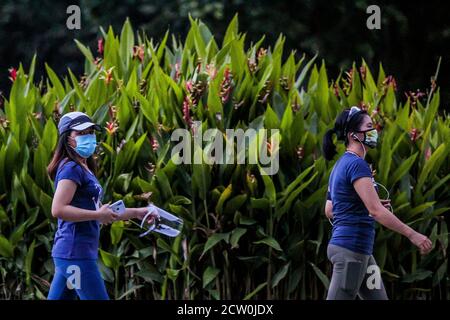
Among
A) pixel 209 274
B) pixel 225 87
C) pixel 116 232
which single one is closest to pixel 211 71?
pixel 225 87

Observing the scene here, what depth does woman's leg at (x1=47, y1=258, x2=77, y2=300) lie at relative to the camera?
19.0ft

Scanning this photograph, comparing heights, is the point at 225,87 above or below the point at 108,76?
below

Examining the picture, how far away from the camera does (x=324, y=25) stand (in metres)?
17.8

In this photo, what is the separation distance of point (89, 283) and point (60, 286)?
0.20m

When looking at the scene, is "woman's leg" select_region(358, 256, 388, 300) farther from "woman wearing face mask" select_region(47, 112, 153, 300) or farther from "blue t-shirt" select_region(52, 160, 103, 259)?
"blue t-shirt" select_region(52, 160, 103, 259)

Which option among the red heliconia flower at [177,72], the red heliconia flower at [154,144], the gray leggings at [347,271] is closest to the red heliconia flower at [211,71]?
the red heliconia flower at [177,72]

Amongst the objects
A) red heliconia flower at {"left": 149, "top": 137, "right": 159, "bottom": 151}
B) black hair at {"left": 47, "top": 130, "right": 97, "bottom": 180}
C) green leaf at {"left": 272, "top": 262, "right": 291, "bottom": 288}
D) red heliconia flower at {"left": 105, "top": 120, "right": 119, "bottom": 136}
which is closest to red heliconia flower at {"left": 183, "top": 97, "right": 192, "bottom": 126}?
red heliconia flower at {"left": 149, "top": 137, "right": 159, "bottom": 151}

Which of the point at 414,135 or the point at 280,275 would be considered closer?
the point at 280,275

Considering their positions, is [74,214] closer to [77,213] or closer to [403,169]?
[77,213]

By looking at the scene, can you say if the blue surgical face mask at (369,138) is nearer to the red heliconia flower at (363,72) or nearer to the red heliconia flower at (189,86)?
the red heliconia flower at (189,86)

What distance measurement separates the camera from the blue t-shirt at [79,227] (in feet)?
18.7

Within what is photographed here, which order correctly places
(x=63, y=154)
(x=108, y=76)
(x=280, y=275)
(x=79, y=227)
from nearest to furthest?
(x=79, y=227), (x=63, y=154), (x=280, y=275), (x=108, y=76)

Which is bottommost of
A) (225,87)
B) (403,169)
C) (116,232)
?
(116,232)

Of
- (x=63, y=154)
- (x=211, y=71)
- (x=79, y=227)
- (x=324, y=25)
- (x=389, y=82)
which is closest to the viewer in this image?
(x=79, y=227)
